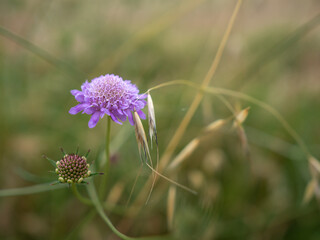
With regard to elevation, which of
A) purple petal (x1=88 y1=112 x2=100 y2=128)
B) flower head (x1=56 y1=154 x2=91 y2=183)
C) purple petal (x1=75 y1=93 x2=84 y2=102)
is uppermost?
purple petal (x1=75 y1=93 x2=84 y2=102)

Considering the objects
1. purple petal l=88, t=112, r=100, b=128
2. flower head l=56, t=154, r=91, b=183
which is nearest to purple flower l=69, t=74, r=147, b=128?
purple petal l=88, t=112, r=100, b=128

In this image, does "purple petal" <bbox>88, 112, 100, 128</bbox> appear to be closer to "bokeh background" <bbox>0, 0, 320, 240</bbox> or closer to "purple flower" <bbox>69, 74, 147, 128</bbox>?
"purple flower" <bbox>69, 74, 147, 128</bbox>

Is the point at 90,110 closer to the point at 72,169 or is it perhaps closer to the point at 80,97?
the point at 80,97

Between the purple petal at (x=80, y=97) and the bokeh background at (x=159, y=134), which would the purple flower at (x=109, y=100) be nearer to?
the purple petal at (x=80, y=97)

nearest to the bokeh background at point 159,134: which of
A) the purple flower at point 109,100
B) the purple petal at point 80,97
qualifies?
the purple flower at point 109,100

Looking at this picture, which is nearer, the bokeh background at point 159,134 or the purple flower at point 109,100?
the purple flower at point 109,100

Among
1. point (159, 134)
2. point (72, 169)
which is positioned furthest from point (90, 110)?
point (159, 134)
